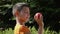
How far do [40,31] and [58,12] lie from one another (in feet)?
15.1

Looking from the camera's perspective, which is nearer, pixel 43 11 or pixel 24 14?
pixel 24 14

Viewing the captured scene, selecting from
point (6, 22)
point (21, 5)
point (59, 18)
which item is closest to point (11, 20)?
point (6, 22)

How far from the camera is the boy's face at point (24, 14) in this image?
12.4ft

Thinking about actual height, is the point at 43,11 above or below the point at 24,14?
below

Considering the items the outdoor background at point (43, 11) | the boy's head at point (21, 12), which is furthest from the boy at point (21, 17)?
the outdoor background at point (43, 11)

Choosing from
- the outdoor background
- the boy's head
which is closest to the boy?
the boy's head

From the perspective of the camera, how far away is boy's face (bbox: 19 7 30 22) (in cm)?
377

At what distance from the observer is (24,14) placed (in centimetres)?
380

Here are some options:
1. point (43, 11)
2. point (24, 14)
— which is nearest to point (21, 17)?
point (24, 14)

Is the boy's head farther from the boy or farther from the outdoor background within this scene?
the outdoor background

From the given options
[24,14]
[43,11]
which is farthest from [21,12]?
[43,11]

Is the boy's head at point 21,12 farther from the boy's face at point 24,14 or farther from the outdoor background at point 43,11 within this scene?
the outdoor background at point 43,11

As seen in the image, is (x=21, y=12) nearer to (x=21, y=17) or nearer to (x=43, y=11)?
(x=21, y=17)

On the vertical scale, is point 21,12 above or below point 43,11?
above
